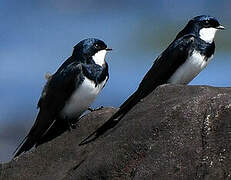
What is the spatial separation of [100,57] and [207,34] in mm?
904

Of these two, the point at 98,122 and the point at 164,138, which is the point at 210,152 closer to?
the point at 164,138

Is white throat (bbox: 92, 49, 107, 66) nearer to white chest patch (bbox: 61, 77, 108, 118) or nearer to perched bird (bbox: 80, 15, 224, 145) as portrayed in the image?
white chest patch (bbox: 61, 77, 108, 118)

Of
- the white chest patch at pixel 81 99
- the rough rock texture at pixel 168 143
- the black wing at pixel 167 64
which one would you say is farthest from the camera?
the white chest patch at pixel 81 99

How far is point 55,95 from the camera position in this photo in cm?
644

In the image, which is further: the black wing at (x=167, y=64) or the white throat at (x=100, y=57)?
the white throat at (x=100, y=57)

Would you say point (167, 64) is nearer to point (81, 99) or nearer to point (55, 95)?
point (81, 99)

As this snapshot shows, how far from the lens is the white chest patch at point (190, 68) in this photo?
6.31 metres

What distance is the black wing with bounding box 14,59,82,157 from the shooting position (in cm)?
636

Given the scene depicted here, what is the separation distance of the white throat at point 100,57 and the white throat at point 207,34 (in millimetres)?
→ 815

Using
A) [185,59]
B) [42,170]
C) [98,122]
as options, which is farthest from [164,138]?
[185,59]

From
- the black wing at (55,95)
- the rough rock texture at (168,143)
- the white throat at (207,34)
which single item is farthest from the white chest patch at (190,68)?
the rough rock texture at (168,143)

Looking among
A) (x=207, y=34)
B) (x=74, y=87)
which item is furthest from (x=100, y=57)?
(x=207, y=34)

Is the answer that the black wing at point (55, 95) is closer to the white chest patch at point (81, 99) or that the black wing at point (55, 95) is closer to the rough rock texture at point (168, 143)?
the white chest patch at point (81, 99)

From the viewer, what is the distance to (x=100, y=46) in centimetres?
654
